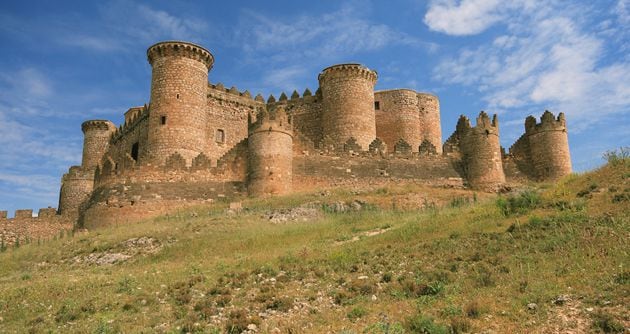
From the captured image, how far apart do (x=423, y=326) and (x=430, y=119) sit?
30.0 metres

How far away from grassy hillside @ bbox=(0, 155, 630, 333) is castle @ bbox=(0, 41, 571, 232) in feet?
21.7

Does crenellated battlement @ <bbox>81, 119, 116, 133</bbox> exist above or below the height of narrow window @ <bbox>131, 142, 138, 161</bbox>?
above

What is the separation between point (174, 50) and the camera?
28.3 metres

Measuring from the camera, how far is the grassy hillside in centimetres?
811

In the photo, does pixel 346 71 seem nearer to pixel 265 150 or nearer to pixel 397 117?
pixel 397 117

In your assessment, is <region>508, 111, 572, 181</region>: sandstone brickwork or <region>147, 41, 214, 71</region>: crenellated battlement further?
<region>147, 41, 214, 71</region>: crenellated battlement

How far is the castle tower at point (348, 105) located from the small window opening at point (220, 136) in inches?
239

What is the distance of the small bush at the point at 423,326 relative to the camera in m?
7.47

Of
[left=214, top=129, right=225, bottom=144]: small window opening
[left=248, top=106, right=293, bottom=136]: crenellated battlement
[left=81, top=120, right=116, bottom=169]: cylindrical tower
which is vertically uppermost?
[left=81, top=120, right=116, bottom=169]: cylindrical tower

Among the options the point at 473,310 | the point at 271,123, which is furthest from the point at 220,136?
the point at 473,310

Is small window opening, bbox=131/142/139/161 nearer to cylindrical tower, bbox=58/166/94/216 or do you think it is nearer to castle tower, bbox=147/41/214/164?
castle tower, bbox=147/41/214/164

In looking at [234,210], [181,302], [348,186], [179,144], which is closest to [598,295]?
[181,302]

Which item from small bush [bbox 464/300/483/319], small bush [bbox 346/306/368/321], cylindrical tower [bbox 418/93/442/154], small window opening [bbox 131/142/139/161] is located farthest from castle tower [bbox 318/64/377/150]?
small bush [bbox 464/300/483/319]

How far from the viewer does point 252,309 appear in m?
9.66
